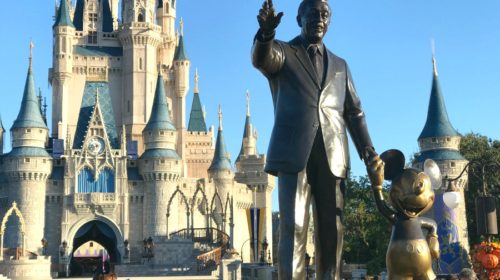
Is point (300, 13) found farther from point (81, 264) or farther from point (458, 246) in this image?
point (81, 264)

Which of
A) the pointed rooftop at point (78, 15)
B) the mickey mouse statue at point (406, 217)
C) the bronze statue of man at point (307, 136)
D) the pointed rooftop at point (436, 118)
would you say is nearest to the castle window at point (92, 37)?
the pointed rooftop at point (78, 15)

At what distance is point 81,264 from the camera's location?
208 feet

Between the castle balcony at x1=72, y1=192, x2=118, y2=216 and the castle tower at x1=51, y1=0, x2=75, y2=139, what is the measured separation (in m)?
8.46

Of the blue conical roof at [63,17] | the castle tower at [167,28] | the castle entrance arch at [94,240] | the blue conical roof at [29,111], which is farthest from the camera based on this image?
the castle tower at [167,28]

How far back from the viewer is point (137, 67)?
63.6 metres

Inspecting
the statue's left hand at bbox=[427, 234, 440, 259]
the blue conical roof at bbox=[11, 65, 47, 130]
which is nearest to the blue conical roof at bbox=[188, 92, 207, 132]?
the blue conical roof at bbox=[11, 65, 47, 130]

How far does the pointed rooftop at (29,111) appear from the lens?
180 feet

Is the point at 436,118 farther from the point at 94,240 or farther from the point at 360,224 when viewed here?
the point at 94,240

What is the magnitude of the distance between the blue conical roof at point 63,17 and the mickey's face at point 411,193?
192ft

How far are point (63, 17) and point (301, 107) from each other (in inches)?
2317

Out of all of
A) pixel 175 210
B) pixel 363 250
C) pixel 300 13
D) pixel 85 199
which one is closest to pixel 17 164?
pixel 85 199

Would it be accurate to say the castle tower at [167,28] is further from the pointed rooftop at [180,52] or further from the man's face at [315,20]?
the man's face at [315,20]

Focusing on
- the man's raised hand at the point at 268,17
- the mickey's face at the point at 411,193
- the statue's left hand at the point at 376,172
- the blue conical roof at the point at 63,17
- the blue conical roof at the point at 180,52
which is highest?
the blue conical roof at the point at 63,17

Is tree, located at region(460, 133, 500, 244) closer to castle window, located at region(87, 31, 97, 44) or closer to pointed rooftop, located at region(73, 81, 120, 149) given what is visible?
pointed rooftop, located at region(73, 81, 120, 149)
